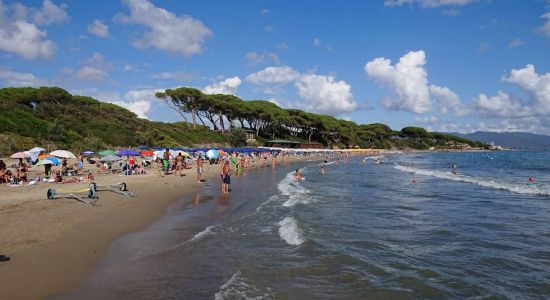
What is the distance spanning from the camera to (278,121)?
96.4 meters

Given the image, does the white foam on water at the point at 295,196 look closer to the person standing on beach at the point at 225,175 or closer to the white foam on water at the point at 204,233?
the person standing on beach at the point at 225,175

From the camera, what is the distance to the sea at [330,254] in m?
6.87

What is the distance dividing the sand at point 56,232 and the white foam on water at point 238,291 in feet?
7.69

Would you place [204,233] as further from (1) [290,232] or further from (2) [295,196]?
(2) [295,196]

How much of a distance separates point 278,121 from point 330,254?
87.7 meters

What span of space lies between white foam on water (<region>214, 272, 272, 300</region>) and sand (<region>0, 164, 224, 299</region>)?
2.35 metres

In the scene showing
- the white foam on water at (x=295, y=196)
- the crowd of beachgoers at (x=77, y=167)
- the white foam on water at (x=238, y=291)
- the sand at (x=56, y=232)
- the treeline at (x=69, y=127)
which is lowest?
the white foam on water at (x=295, y=196)

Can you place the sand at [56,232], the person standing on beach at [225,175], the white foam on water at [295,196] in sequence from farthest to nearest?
1. the person standing on beach at [225,175]
2. the white foam on water at [295,196]
3. the sand at [56,232]

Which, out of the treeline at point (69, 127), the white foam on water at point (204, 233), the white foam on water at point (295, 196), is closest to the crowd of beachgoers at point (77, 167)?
the white foam on water at point (295, 196)

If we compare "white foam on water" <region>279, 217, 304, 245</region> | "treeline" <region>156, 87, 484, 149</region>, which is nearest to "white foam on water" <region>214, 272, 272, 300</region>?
"white foam on water" <region>279, 217, 304, 245</region>

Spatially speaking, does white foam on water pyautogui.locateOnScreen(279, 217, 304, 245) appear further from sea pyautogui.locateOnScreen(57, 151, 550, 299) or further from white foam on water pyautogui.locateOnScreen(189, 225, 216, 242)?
white foam on water pyautogui.locateOnScreen(189, 225, 216, 242)

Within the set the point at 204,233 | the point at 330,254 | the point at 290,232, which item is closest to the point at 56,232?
the point at 204,233

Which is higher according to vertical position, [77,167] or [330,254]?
[77,167]

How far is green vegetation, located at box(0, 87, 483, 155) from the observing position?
149 feet
